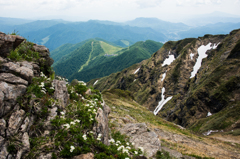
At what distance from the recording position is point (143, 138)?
10.8 metres

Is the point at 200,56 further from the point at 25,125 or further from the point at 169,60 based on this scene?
the point at 25,125

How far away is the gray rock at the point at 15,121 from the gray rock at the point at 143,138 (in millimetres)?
7327

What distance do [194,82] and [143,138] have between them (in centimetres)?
5801

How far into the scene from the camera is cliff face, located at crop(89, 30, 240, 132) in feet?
122

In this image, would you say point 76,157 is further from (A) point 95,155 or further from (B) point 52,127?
(B) point 52,127

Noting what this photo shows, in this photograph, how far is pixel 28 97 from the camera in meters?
6.31

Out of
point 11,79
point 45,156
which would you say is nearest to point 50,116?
point 45,156

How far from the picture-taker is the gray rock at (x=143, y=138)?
931 cm

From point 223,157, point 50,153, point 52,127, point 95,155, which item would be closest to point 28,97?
point 52,127

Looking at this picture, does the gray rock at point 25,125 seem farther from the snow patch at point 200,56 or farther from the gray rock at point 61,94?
the snow patch at point 200,56

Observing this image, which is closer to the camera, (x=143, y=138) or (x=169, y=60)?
(x=143, y=138)

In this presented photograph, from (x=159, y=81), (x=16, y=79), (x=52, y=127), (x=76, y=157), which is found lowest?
(x=159, y=81)

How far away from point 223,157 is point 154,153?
10.3 meters

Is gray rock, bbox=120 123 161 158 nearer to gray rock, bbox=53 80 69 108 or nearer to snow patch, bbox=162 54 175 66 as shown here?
gray rock, bbox=53 80 69 108
